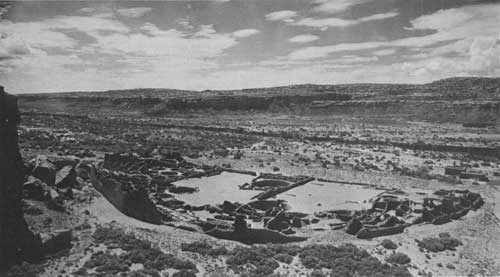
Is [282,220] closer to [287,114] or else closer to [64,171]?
[64,171]

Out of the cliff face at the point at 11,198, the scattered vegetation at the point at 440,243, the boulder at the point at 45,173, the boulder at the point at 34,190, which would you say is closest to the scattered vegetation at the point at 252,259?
the scattered vegetation at the point at 440,243

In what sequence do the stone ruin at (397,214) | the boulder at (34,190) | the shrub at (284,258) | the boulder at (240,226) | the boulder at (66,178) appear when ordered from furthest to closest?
the boulder at (66,178) → the boulder at (34,190) → the stone ruin at (397,214) → the boulder at (240,226) → the shrub at (284,258)

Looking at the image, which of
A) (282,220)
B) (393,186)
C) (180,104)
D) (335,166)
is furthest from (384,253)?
(180,104)

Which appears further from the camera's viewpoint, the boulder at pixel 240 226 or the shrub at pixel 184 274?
the boulder at pixel 240 226

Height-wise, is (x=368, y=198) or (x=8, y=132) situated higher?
(x=8, y=132)

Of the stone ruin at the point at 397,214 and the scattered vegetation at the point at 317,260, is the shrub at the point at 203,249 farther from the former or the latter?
the stone ruin at the point at 397,214

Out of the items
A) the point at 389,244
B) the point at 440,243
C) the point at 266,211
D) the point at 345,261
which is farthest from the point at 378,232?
the point at 266,211

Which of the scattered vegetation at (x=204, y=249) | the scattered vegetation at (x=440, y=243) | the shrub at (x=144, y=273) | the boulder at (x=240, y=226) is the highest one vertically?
the boulder at (x=240, y=226)
